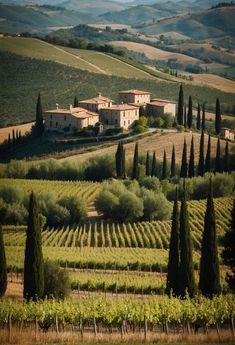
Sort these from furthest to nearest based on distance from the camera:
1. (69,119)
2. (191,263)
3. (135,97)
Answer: (135,97)
(69,119)
(191,263)

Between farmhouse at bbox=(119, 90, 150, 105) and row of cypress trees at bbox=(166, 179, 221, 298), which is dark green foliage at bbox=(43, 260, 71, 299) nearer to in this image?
row of cypress trees at bbox=(166, 179, 221, 298)

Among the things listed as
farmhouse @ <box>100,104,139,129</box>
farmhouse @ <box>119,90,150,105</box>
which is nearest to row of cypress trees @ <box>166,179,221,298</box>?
farmhouse @ <box>100,104,139,129</box>

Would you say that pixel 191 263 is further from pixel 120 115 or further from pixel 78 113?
pixel 78 113

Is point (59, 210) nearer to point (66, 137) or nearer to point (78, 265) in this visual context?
point (78, 265)

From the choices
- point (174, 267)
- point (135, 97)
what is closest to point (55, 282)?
point (174, 267)

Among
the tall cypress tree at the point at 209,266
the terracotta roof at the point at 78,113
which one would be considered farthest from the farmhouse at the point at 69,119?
the tall cypress tree at the point at 209,266

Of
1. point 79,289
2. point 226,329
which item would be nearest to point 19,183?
point 79,289
